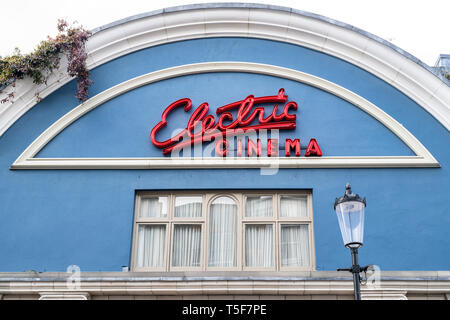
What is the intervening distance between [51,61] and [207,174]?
415 centimetres

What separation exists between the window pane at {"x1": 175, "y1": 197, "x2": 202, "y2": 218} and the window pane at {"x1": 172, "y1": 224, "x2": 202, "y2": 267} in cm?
22

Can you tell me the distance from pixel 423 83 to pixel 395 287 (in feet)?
15.1

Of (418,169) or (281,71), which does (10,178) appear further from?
(418,169)

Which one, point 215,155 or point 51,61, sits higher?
point 51,61

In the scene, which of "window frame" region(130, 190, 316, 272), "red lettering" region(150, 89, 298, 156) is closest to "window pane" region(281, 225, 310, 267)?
"window frame" region(130, 190, 316, 272)

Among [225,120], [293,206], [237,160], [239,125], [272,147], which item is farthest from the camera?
[225,120]

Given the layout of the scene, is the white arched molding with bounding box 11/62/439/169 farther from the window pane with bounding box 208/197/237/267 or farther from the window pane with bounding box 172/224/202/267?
the window pane with bounding box 172/224/202/267

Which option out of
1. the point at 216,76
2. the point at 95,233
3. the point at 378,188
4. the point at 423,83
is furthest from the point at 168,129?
the point at 423,83

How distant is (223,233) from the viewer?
1141 cm

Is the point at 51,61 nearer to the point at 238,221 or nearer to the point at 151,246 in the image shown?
the point at 151,246

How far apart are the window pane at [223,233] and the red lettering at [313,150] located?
1807mm

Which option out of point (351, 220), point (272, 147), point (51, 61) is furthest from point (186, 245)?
point (51, 61)

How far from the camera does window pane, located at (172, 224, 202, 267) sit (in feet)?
36.6
